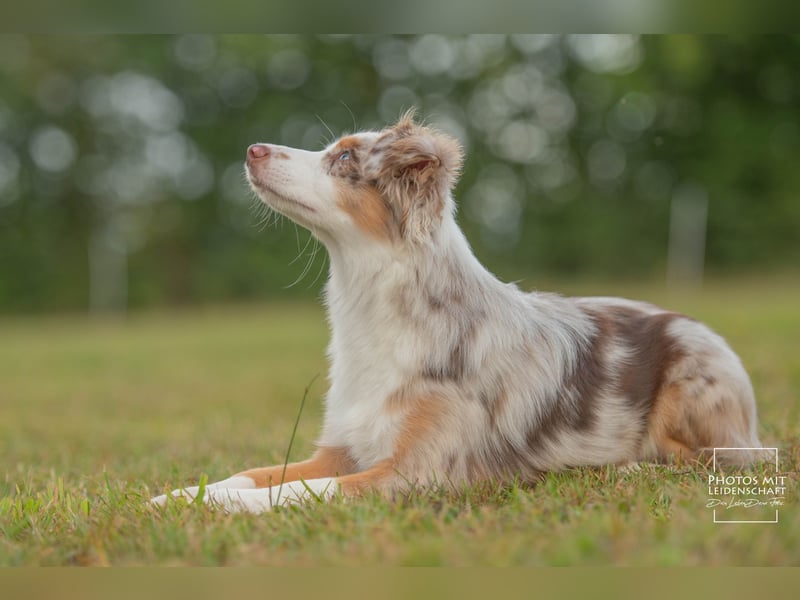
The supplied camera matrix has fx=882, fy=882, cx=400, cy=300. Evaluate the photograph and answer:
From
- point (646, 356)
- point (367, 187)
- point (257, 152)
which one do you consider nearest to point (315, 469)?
point (367, 187)

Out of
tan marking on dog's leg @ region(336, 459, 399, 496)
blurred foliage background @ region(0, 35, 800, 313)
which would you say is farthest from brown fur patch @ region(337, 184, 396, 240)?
blurred foliage background @ region(0, 35, 800, 313)

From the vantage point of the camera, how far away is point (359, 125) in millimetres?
12336

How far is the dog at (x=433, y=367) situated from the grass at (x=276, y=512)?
218 mm

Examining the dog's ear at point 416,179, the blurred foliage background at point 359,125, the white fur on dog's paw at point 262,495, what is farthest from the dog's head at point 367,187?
the blurred foliage background at point 359,125

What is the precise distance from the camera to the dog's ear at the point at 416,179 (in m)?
3.89

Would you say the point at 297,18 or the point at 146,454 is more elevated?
the point at 297,18

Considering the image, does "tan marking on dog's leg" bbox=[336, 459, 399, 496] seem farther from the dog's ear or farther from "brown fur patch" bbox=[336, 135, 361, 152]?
"brown fur patch" bbox=[336, 135, 361, 152]

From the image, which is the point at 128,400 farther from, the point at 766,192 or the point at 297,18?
the point at 766,192

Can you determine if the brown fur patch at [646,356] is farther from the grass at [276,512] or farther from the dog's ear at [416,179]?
the dog's ear at [416,179]

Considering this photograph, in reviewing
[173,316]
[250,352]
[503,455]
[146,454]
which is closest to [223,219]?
[173,316]

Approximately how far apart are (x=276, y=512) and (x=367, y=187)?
1.48 meters

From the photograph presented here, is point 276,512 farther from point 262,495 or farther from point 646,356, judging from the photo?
point 646,356

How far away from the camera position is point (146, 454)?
19.5ft

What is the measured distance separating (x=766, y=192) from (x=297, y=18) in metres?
12.1
